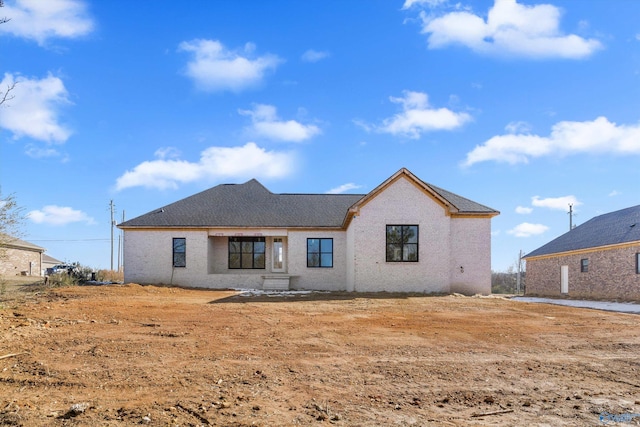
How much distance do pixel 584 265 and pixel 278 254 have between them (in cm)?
2050

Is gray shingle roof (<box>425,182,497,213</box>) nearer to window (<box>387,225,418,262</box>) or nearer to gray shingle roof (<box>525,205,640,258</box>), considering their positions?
window (<box>387,225,418,262</box>)

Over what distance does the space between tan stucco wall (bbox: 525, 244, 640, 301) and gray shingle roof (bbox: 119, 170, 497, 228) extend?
9331 millimetres

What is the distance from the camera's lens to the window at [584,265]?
2958 cm

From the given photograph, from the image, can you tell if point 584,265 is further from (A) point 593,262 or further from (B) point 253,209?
(B) point 253,209

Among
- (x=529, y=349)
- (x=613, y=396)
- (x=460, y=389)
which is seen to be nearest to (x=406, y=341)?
(x=529, y=349)

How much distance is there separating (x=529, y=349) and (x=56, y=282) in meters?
24.5

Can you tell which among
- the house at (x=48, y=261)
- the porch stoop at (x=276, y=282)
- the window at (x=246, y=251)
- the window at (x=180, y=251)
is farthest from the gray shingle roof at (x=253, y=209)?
the house at (x=48, y=261)

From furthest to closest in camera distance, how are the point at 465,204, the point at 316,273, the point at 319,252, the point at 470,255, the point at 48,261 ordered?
the point at 48,261 < the point at 319,252 < the point at 316,273 < the point at 465,204 < the point at 470,255

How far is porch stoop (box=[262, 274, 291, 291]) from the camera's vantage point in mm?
25125

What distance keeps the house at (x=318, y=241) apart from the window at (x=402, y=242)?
50 millimetres

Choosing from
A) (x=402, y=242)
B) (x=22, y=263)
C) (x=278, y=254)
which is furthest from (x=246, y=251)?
(x=22, y=263)

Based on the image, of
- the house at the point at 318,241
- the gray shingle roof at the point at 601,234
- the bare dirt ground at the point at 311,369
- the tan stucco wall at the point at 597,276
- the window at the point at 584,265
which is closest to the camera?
the bare dirt ground at the point at 311,369

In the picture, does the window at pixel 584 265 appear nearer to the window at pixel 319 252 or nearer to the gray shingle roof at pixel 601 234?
the gray shingle roof at pixel 601 234

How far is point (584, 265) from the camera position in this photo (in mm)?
29953
